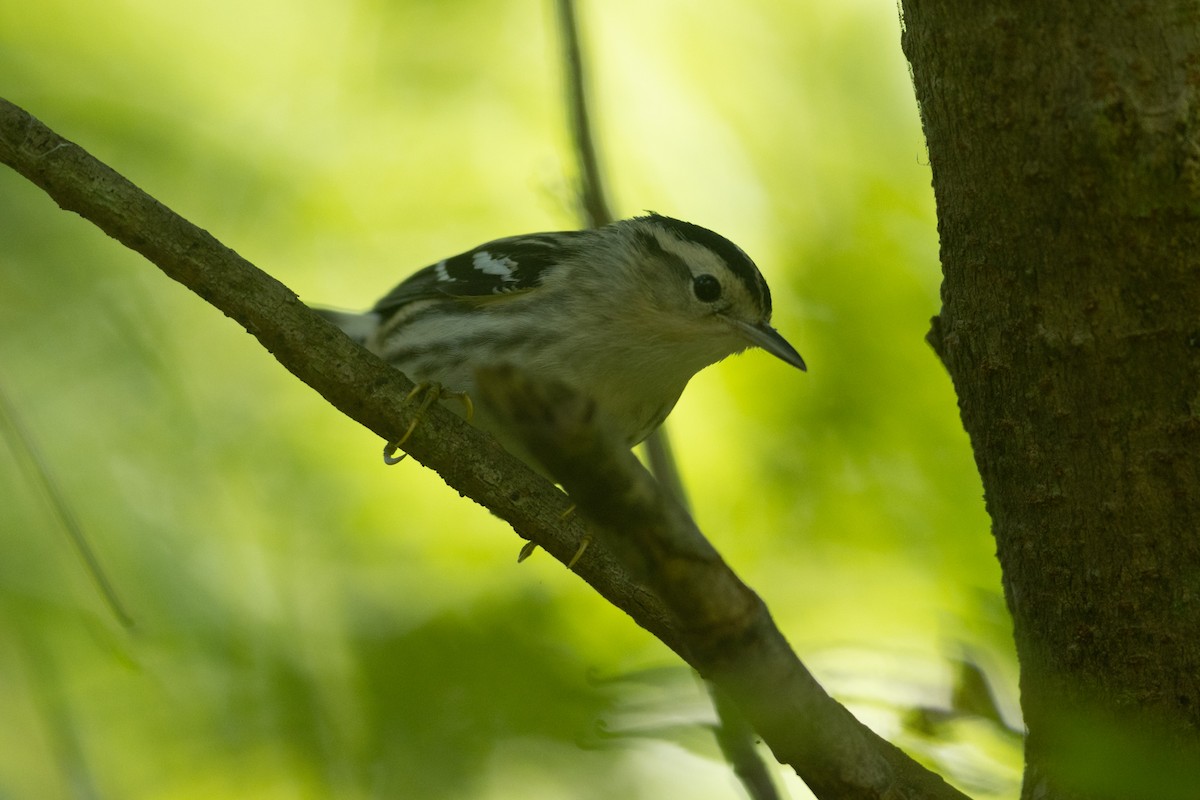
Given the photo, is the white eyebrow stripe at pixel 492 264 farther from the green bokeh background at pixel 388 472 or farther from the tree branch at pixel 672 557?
the tree branch at pixel 672 557

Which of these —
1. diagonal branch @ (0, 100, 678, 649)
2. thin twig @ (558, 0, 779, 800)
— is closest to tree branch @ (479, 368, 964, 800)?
diagonal branch @ (0, 100, 678, 649)

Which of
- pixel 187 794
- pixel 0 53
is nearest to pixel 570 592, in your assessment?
pixel 187 794

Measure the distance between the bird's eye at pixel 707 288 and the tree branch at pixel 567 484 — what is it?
1.47 m

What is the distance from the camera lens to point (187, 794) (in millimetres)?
3309

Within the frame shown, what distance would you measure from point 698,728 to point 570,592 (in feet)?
5.87

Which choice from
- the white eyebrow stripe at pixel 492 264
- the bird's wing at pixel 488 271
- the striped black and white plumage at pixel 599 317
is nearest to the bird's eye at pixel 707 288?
the striped black and white plumage at pixel 599 317

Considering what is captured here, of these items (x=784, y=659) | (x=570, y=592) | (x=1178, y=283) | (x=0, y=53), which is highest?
(x=0, y=53)

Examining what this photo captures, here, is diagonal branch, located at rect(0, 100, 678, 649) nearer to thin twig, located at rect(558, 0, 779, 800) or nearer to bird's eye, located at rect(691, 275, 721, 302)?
thin twig, located at rect(558, 0, 779, 800)

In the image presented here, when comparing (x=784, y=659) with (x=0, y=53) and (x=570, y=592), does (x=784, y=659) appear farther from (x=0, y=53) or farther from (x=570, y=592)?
(x=0, y=53)

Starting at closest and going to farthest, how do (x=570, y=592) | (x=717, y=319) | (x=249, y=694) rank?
(x=249, y=694)
(x=570, y=592)
(x=717, y=319)

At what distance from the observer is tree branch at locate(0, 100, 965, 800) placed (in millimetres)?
1252

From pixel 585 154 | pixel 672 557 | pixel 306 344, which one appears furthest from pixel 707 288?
pixel 672 557

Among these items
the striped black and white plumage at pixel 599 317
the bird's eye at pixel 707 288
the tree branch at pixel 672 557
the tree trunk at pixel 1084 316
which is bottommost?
the tree branch at pixel 672 557

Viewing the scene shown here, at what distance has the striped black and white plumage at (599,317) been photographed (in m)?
3.75
